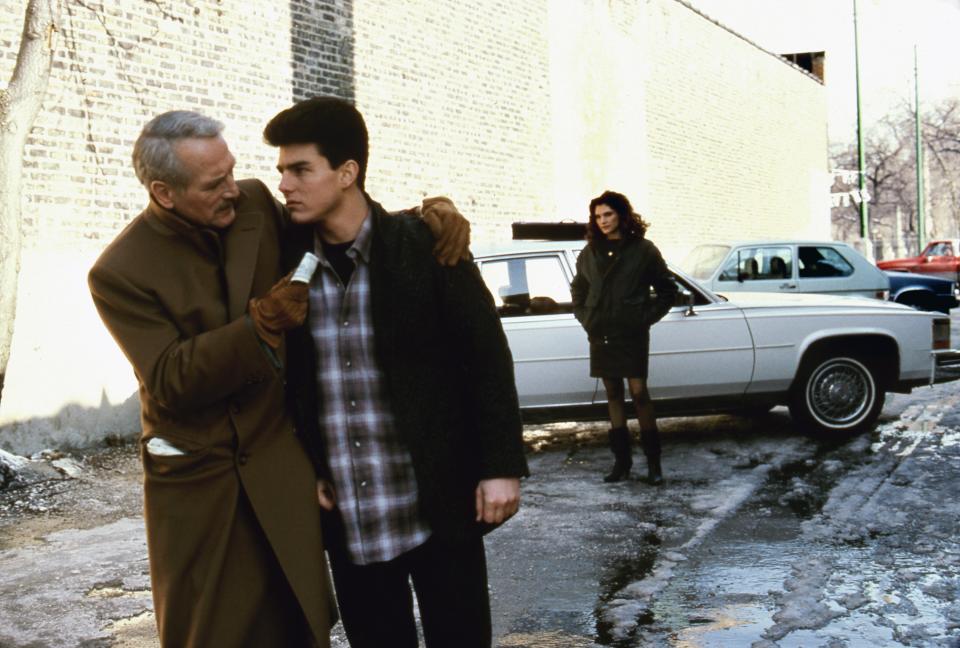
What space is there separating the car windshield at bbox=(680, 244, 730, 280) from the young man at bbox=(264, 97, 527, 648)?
40.2 feet

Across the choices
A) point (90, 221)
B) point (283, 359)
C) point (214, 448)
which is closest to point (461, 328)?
point (283, 359)

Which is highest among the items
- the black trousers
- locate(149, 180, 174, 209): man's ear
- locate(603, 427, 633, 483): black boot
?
locate(149, 180, 174, 209): man's ear

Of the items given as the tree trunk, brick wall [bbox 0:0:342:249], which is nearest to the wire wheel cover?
brick wall [bbox 0:0:342:249]

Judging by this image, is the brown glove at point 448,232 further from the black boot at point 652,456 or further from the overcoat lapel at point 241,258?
the black boot at point 652,456

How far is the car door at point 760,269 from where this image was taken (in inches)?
578

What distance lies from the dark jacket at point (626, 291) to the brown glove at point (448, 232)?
470 centimetres

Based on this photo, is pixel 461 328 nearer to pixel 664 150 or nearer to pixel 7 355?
pixel 7 355

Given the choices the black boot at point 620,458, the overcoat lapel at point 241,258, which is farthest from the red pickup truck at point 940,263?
the overcoat lapel at point 241,258

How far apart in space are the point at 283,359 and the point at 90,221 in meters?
7.58

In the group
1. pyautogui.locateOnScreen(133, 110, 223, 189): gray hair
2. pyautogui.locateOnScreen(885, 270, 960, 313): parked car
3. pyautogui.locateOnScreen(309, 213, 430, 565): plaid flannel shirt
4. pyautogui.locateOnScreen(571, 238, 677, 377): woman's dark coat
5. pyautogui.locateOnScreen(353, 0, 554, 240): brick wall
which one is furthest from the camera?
pyautogui.locateOnScreen(885, 270, 960, 313): parked car

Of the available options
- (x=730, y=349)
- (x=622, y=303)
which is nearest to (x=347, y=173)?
(x=622, y=303)

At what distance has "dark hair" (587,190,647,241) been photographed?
7.48 m

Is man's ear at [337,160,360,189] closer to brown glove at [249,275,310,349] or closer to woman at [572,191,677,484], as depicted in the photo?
brown glove at [249,275,310,349]

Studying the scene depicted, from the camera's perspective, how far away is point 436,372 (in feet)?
9.07
